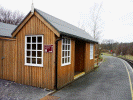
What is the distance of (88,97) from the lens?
237 inches

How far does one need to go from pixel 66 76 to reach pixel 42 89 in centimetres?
179

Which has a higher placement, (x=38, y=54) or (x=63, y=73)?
(x=38, y=54)

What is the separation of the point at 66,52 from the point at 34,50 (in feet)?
6.62

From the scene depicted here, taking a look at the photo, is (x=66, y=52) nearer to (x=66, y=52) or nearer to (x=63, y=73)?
(x=66, y=52)

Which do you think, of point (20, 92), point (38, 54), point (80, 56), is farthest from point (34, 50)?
point (80, 56)

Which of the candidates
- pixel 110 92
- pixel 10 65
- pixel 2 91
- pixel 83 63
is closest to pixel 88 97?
pixel 110 92

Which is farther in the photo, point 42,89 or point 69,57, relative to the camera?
point 69,57

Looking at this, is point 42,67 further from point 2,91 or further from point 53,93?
point 2,91

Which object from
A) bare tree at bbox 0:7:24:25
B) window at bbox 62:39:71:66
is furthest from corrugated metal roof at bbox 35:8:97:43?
bare tree at bbox 0:7:24:25

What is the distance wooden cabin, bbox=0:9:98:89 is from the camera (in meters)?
6.86

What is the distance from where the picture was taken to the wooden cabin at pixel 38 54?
22.5ft

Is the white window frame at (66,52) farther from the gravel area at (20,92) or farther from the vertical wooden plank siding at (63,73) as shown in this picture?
the gravel area at (20,92)

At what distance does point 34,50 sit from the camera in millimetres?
7215

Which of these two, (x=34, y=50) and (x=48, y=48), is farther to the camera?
(x=34, y=50)
